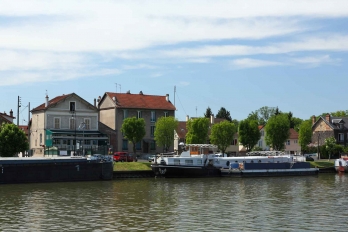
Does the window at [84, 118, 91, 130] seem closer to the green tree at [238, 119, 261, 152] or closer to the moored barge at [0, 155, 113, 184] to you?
the moored barge at [0, 155, 113, 184]

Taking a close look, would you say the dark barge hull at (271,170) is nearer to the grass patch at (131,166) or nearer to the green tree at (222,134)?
the grass patch at (131,166)

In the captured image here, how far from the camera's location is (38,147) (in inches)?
3593

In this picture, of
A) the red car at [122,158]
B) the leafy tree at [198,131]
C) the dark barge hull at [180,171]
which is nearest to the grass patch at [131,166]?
the dark barge hull at [180,171]

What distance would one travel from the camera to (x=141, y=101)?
338 ft

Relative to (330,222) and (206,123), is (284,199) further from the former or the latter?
(206,123)

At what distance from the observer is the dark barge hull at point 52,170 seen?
62.9 metres

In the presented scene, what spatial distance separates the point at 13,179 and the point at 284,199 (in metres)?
30.2

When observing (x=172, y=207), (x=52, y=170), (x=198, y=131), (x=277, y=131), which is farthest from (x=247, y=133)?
(x=172, y=207)

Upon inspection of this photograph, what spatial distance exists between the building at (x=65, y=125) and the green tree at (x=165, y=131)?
356 inches

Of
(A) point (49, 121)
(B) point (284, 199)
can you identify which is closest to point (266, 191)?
(B) point (284, 199)

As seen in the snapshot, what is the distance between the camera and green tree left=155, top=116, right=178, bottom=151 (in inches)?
3797

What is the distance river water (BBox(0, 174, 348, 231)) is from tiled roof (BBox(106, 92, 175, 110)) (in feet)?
135

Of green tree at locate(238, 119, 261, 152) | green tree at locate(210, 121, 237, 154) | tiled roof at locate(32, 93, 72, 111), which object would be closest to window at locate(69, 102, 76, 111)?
tiled roof at locate(32, 93, 72, 111)

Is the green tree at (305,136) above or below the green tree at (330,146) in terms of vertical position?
above
